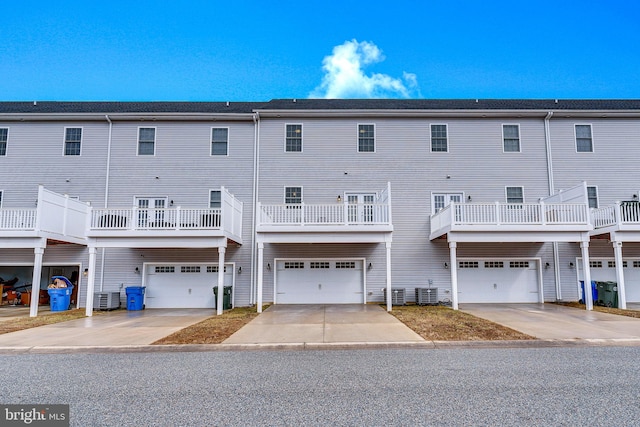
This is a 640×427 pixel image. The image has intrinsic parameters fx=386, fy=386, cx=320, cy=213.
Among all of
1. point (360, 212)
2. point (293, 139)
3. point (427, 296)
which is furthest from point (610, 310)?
point (293, 139)

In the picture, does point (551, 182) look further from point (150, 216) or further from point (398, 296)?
point (150, 216)

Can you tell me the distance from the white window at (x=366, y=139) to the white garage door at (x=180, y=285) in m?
7.63

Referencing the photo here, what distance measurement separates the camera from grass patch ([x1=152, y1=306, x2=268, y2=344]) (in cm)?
865

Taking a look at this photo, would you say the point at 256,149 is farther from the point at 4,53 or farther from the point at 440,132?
the point at 4,53

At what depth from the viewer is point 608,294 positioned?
48.2ft

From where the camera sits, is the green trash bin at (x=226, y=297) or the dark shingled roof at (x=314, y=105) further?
the dark shingled roof at (x=314, y=105)

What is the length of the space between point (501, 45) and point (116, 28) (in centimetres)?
2786

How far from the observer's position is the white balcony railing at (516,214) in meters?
13.9

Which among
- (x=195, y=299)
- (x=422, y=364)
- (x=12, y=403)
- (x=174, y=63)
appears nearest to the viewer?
(x=12, y=403)

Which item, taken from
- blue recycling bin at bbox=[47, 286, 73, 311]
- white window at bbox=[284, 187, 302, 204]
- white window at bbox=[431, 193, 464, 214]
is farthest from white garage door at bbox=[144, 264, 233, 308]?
white window at bbox=[431, 193, 464, 214]

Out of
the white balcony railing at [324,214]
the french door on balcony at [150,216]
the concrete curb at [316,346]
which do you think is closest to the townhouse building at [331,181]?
the french door on balcony at [150,216]

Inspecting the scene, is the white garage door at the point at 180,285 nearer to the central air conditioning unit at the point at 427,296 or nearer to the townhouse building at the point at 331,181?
the townhouse building at the point at 331,181

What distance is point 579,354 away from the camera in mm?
7184

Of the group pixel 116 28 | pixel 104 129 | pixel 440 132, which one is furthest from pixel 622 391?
pixel 116 28
